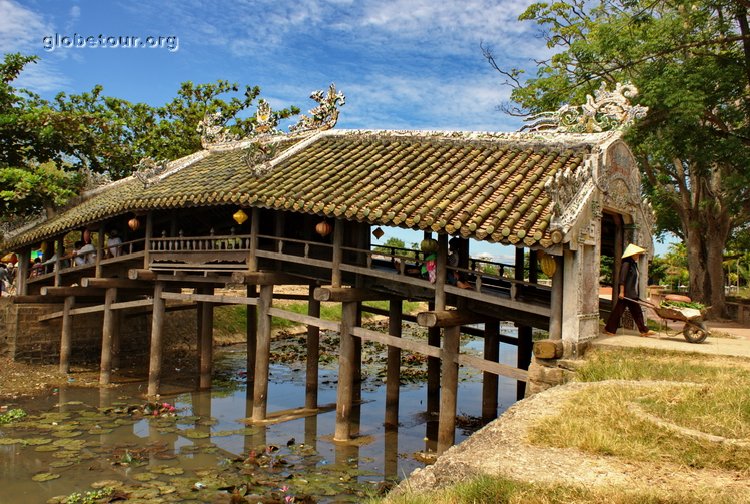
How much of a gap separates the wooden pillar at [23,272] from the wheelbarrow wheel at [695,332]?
56.8 ft

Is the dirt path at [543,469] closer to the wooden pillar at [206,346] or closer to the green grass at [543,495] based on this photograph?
the green grass at [543,495]

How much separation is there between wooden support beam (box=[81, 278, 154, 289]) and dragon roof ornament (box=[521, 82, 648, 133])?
1058cm

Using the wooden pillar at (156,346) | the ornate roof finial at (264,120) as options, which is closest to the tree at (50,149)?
the ornate roof finial at (264,120)

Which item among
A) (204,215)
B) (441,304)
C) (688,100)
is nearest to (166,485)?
(441,304)

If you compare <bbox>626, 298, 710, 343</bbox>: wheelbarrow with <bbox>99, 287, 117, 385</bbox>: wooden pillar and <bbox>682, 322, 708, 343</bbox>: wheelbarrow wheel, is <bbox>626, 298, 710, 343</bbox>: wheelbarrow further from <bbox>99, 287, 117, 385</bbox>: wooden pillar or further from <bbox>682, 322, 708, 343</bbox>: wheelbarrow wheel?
<bbox>99, 287, 117, 385</bbox>: wooden pillar

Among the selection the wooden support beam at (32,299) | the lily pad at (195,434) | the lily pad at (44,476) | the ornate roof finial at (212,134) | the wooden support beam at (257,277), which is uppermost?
the ornate roof finial at (212,134)

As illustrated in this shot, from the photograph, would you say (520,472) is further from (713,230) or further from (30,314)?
(713,230)

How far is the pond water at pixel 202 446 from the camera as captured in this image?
362 inches

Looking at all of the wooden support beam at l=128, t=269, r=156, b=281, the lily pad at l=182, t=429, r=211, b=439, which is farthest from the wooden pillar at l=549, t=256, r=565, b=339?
the wooden support beam at l=128, t=269, r=156, b=281

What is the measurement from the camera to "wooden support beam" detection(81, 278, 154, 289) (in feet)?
50.0

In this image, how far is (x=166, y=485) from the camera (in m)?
9.18

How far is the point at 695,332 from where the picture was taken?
31.8 feet

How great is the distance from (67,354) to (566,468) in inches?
614

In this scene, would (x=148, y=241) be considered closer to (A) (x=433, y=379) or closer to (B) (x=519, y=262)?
(A) (x=433, y=379)
